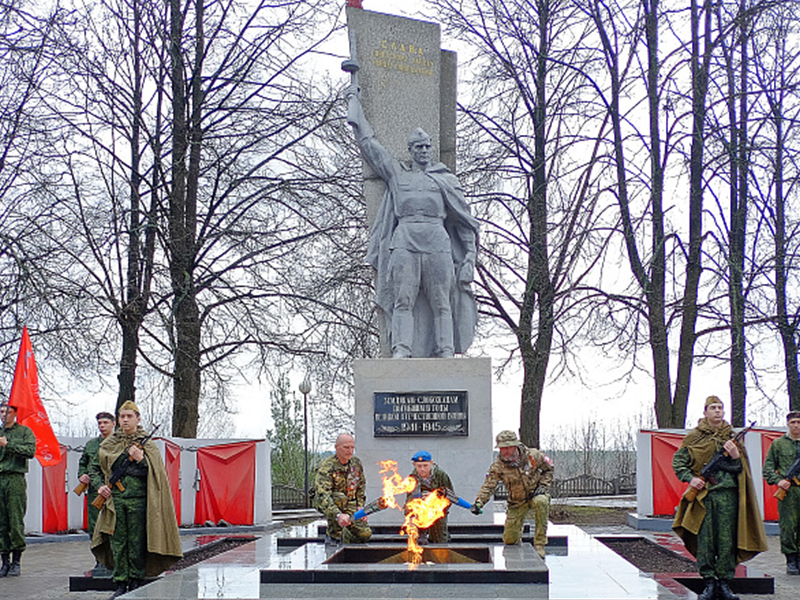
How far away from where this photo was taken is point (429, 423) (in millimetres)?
10688

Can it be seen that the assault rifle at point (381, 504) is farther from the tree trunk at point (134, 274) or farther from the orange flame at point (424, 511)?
the tree trunk at point (134, 274)

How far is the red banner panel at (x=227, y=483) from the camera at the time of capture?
15894 millimetres

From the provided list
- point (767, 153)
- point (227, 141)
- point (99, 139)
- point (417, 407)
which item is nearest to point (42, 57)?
point (99, 139)

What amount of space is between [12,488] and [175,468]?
4697mm

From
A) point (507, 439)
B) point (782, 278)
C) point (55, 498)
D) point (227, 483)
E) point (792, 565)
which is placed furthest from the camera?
point (782, 278)

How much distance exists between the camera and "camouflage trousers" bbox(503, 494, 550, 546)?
8617 mm

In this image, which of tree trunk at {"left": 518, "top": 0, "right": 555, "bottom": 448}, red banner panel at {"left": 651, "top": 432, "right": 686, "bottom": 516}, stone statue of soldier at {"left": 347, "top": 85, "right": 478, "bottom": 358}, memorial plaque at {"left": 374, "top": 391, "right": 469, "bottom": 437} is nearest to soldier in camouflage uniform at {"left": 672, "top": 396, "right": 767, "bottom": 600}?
memorial plaque at {"left": 374, "top": 391, "right": 469, "bottom": 437}

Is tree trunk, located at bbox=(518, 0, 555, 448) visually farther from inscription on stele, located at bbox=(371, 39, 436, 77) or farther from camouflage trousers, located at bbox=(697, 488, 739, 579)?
camouflage trousers, located at bbox=(697, 488, 739, 579)

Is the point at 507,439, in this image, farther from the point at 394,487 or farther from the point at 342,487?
the point at 342,487

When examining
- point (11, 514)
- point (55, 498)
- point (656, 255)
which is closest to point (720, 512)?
point (11, 514)

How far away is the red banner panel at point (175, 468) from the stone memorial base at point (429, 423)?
218 inches

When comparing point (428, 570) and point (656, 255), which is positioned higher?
point (656, 255)

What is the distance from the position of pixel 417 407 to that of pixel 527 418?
823 centimetres

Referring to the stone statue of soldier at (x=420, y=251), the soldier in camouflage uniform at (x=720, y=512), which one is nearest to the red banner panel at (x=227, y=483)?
the stone statue of soldier at (x=420, y=251)
